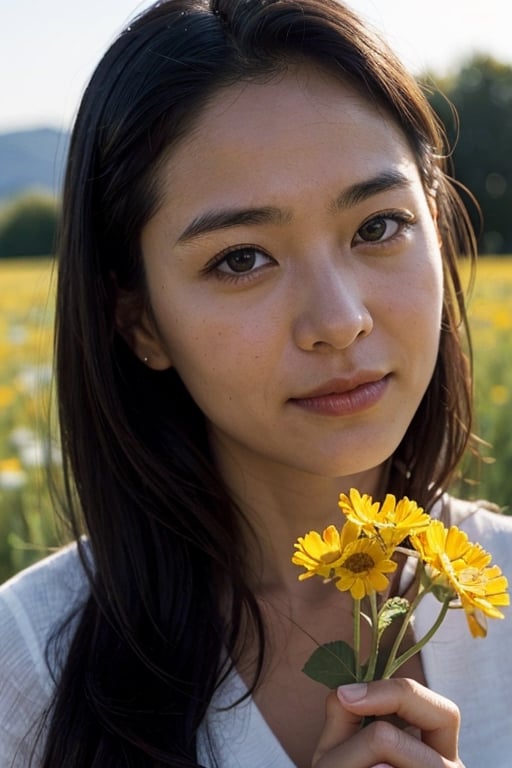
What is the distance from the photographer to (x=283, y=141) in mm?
1528

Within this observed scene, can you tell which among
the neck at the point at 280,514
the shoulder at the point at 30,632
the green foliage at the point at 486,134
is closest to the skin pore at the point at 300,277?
the neck at the point at 280,514

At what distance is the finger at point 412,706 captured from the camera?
1.16 metres

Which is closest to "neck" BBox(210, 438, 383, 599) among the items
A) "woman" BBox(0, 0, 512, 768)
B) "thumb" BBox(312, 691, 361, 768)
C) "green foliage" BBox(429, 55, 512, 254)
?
"woman" BBox(0, 0, 512, 768)

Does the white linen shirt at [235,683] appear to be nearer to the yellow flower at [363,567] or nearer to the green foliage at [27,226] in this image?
the yellow flower at [363,567]

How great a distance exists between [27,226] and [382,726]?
34.5 m

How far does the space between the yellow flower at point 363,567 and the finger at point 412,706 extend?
0.50ft

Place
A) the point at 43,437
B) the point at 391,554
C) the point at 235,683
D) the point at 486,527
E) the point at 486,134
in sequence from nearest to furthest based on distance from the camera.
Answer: the point at 391,554 < the point at 235,683 < the point at 486,527 < the point at 43,437 < the point at 486,134

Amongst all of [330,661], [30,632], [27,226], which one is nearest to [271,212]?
[330,661]

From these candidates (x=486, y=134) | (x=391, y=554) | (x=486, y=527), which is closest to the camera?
(x=391, y=554)

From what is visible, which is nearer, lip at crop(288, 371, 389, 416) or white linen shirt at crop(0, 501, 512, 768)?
lip at crop(288, 371, 389, 416)

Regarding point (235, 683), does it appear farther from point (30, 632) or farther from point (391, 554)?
point (391, 554)

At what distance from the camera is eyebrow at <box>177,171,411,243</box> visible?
1519 millimetres

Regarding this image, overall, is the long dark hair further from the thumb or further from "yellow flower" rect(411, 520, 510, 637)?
"yellow flower" rect(411, 520, 510, 637)

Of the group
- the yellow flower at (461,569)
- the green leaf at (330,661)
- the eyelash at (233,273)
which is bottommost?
the green leaf at (330,661)
